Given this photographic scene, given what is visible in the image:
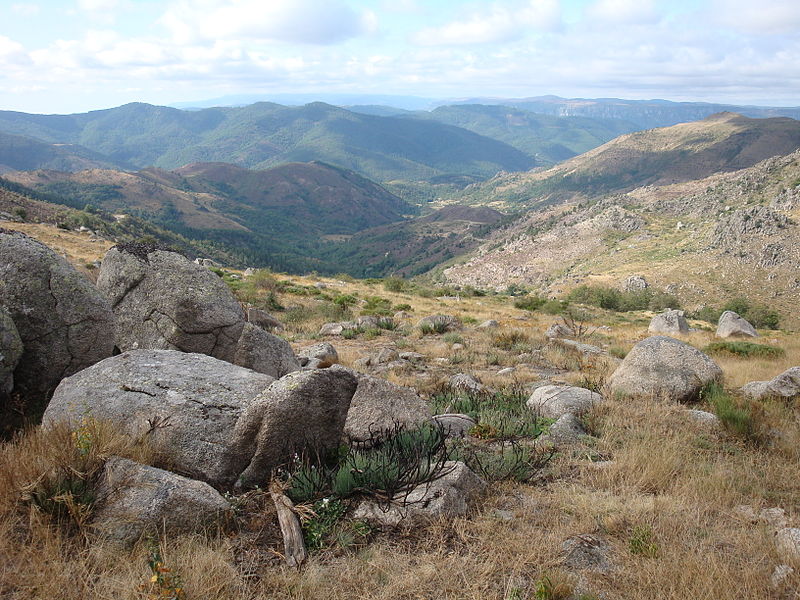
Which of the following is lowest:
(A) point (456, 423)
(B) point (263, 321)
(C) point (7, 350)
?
(B) point (263, 321)

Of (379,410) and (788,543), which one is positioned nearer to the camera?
(788,543)

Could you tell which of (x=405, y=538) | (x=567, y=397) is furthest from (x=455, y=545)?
(x=567, y=397)

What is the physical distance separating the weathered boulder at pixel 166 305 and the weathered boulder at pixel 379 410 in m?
3.09

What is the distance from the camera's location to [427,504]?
13.4 ft

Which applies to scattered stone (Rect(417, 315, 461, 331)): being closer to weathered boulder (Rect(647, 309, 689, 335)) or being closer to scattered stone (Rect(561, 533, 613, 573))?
weathered boulder (Rect(647, 309, 689, 335))

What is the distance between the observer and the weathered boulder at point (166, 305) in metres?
7.25

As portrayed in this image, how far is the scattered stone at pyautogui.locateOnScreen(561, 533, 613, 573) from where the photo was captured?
3.57 m

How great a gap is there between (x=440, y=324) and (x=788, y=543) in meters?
12.9

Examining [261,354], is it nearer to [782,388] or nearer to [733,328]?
[782,388]

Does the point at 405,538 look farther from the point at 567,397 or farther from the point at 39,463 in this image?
the point at 567,397

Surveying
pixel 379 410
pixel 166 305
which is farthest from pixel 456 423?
pixel 166 305

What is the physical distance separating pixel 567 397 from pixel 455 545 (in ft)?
14.1

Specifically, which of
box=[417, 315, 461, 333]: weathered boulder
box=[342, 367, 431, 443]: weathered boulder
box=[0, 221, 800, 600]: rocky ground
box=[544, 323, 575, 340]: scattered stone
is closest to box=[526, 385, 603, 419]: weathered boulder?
box=[0, 221, 800, 600]: rocky ground

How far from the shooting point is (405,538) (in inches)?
151
